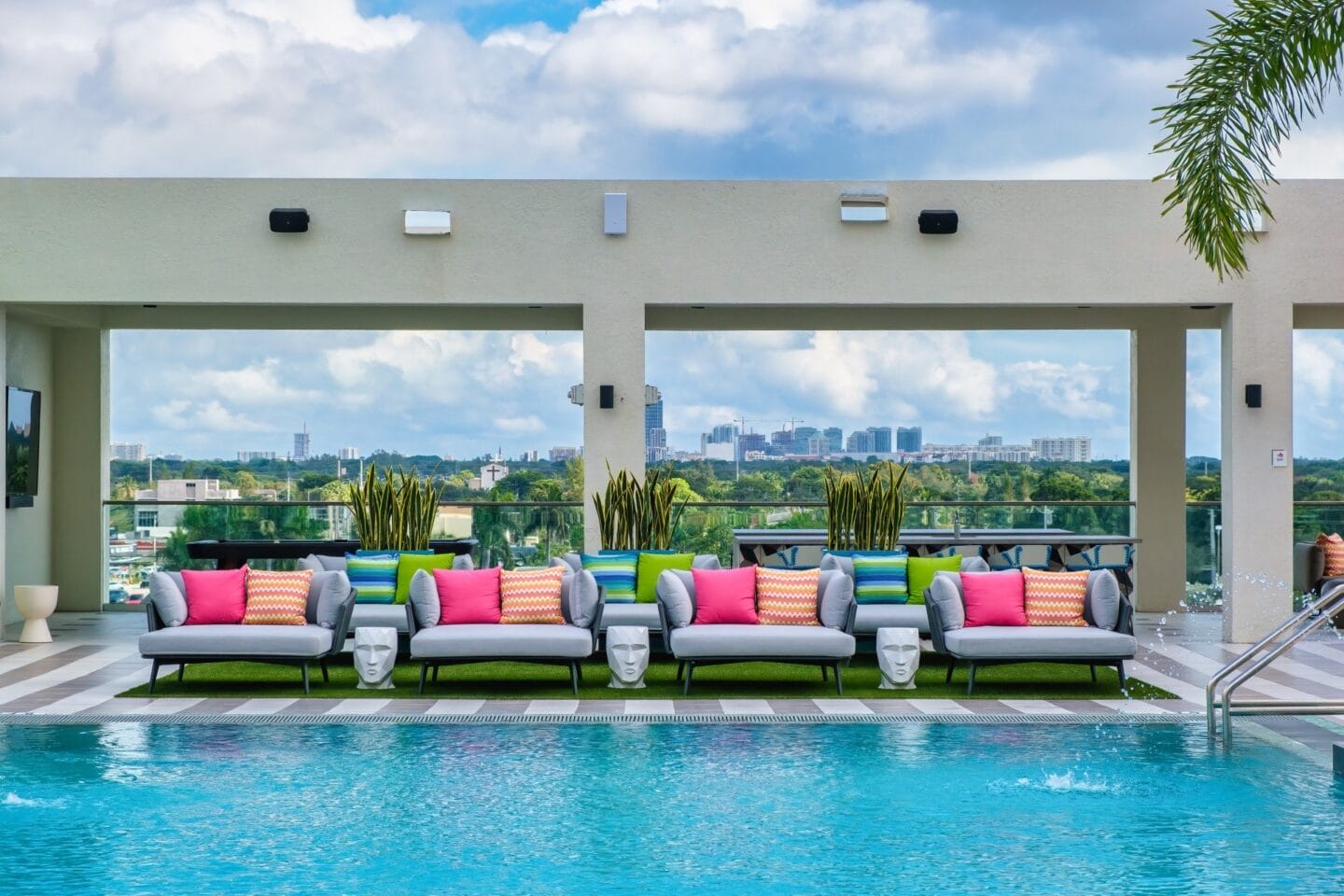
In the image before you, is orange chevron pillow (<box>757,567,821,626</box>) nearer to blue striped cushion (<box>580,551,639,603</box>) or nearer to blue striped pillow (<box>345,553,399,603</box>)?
blue striped cushion (<box>580,551,639,603</box>)

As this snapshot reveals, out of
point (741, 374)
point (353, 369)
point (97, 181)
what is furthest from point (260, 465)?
point (741, 374)

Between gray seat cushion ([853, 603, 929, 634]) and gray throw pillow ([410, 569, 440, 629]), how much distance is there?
2.96m

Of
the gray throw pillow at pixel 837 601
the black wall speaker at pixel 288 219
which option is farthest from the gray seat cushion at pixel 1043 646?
the black wall speaker at pixel 288 219

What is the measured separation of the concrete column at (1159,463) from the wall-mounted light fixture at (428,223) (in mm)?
7292

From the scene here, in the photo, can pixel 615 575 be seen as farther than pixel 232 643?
Yes

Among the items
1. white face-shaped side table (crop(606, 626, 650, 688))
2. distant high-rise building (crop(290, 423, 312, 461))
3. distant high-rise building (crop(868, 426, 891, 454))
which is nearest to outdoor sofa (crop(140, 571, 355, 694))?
white face-shaped side table (crop(606, 626, 650, 688))

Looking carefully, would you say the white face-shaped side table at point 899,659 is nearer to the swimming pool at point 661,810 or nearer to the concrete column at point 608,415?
the swimming pool at point 661,810

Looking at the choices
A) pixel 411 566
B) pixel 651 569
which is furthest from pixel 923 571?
pixel 411 566

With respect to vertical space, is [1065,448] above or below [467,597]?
above

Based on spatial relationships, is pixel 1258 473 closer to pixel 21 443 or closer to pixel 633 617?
pixel 633 617

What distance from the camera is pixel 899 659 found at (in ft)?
30.4

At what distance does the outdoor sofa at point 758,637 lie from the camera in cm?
898

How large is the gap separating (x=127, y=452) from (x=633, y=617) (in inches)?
266

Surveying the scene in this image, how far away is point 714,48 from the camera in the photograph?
61.4 feet
